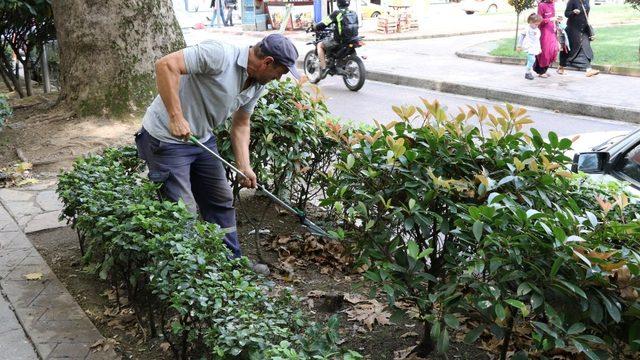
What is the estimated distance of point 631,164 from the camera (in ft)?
14.2

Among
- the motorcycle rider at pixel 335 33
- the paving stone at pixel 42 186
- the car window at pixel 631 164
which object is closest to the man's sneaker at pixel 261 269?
the car window at pixel 631 164

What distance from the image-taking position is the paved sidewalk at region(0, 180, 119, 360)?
3.54 metres

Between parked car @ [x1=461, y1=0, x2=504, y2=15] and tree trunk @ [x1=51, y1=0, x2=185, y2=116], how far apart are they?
27.5 metres

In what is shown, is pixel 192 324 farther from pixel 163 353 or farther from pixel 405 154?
pixel 405 154

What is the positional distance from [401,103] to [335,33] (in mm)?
2281

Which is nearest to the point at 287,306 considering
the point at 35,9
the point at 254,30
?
the point at 35,9

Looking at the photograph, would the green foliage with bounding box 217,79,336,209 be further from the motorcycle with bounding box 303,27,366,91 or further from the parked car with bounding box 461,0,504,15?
the parked car with bounding box 461,0,504,15

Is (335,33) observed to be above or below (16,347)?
above

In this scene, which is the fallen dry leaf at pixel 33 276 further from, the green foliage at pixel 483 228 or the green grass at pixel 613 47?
the green grass at pixel 613 47

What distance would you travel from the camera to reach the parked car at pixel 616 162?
169 inches

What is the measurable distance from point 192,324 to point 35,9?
8.46 metres

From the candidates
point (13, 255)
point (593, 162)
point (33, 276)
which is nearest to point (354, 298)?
point (593, 162)

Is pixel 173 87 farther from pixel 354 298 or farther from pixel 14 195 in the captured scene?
pixel 14 195

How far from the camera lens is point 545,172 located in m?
3.01
